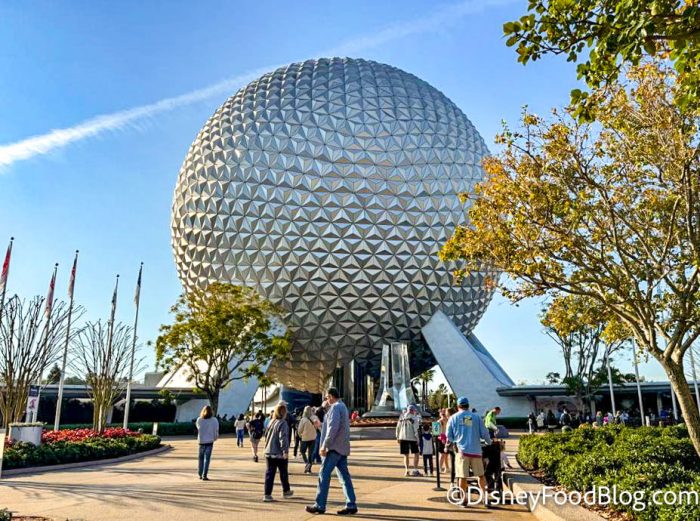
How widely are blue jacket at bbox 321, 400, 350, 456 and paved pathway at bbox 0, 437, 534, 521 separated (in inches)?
34.1

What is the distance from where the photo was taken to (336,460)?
25.5 feet

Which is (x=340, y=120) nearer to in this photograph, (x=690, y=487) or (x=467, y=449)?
(x=467, y=449)

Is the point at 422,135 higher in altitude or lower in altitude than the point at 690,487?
higher

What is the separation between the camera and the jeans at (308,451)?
43.7 feet

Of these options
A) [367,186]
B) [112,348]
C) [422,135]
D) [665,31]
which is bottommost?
[112,348]

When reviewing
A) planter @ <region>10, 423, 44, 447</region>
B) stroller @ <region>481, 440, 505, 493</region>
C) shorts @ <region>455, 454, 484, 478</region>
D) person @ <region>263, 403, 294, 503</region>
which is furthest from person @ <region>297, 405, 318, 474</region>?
planter @ <region>10, 423, 44, 447</region>

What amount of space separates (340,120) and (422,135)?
514 centimetres

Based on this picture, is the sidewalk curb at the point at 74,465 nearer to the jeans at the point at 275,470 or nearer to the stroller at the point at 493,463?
the jeans at the point at 275,470

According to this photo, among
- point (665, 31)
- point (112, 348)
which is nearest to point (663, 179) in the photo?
point (665, 31)

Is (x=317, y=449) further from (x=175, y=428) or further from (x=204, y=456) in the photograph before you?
(x=175, y=428)

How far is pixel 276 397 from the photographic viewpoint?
61188 millimetres

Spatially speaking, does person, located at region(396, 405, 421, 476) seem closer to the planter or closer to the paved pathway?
the paved pathway

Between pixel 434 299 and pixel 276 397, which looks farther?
pixel 276 397

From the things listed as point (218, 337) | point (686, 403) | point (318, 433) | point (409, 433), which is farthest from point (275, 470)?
point (218, 337)
